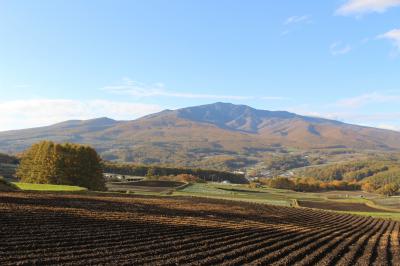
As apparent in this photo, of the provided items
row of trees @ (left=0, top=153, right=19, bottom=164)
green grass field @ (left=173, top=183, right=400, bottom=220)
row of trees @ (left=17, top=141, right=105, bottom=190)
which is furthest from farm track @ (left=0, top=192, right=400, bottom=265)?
row of trees @ (left=0, top=153, right=19, bottom=164)

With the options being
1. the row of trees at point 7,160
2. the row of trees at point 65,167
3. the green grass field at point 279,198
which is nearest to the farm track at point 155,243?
the green grass field at point 279,198

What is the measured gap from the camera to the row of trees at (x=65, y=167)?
101812mm

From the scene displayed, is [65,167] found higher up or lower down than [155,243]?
higher up

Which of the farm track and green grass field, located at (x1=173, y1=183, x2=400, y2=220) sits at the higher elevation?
the farm track

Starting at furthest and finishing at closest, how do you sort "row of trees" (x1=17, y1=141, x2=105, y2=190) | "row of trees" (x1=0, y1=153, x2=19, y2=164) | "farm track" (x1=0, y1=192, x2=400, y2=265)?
1. "row of trees" (x1=0, y1=153, x2=19, y2=164)
2. "row of trees" (x1=17, y1=141, x2=105, y2=190)
3. "farm track" (x1=0, y1=192, x2=400, y2=265)

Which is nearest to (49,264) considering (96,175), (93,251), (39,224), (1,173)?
(93,251)

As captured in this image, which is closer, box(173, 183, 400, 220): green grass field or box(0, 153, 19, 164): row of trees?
box(173, 183, 400, 220): green grass field

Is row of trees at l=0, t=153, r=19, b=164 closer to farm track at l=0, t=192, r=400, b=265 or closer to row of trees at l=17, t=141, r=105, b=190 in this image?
row of trees at l=17, t=141, r=105, b=190

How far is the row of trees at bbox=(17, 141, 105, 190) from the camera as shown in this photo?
334ft

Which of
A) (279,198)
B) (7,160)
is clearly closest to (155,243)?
(279,198)

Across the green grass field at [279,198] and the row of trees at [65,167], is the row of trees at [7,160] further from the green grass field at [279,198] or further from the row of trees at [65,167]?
the green grass field at [279,198]

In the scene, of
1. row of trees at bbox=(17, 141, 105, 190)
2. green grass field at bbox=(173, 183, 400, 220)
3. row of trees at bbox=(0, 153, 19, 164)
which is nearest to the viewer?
green grass field at bbox=(173, 183, 400, 220)

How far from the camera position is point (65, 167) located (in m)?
103

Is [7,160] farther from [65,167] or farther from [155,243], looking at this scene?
[155,243]
